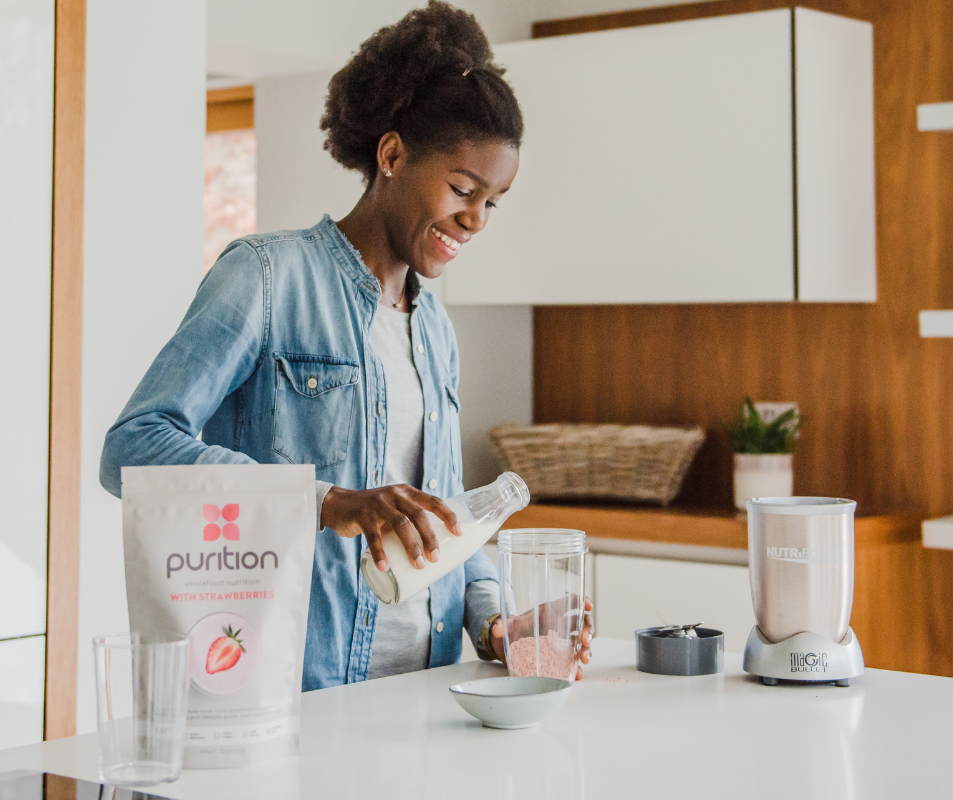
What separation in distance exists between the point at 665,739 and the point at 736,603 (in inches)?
62.1

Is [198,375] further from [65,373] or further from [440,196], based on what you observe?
[65,373]

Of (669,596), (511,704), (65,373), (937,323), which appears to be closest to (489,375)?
(669,596)

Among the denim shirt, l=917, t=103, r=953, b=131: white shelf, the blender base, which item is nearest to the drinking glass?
the denim shirt

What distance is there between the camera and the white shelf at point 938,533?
256cm

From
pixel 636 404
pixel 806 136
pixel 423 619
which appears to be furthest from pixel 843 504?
pixel 636 404

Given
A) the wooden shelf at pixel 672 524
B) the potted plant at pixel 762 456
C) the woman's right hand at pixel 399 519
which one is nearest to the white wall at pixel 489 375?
the wooden shelf at pixel 672 524

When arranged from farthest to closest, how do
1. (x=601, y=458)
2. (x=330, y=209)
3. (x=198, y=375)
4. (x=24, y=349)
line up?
(x=330, y=209)
(x=601, y=458)
(x=24, y=349)
(x=198, y=375)

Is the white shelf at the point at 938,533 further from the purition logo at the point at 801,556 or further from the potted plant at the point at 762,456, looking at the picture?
the purition logo at the point at 801,556

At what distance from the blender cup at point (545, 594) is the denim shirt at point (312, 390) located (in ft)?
0.77

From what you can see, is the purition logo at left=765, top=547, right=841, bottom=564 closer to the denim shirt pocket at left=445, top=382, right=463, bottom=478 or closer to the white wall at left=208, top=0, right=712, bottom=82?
the denim shirt pocket at left=445, top=382, right=463, bottom=478

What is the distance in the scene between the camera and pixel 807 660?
1282 mm

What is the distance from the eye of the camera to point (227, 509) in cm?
93

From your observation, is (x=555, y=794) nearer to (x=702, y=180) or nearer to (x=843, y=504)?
(x=843, y=504)

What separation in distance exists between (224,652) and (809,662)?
2.17ft
